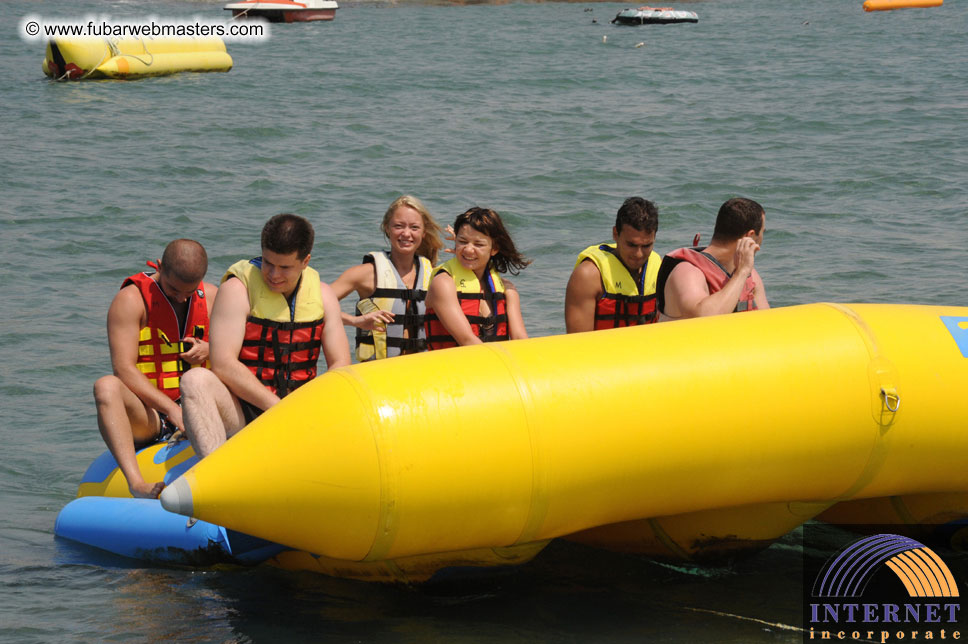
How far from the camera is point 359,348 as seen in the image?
484cm

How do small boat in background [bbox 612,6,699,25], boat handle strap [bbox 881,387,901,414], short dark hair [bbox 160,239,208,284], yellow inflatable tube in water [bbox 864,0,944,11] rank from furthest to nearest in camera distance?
1. yellow inflatable tube in water [bbox 864,0,944,11]
2. small boat in background [bbox 612,6,699,25]
3. short dark hair [bbox 160,239,208,284]
4. boat handle strap [bbox 881,387,901,414]

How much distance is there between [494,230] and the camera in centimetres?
435

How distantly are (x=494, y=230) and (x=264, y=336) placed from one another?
965mm

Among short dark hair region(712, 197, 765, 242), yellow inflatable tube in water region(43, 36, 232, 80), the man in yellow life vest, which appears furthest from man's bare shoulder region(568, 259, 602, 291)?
yellow inflatable tube in water region(43, 36, 232, 80)

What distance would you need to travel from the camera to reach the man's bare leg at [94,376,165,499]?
4.20 meters

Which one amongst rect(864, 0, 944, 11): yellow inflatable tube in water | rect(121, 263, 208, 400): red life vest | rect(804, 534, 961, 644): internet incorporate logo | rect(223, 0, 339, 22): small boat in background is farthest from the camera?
rect(864, 0, 944, 11): yellow inflatable tube in water

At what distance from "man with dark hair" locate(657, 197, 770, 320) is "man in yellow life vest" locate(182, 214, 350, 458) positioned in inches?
48.3

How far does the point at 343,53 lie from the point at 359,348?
21421 mm

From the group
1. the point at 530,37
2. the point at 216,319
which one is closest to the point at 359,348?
the point at 216,319

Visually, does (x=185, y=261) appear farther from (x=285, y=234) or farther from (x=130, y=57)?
(x=130, y=57)

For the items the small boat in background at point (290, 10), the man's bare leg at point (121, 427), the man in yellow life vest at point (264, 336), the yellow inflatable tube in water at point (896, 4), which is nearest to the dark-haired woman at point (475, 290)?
the man in yellow life vest at point (264, 336)

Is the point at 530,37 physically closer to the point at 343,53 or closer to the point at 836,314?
the point at 343,53

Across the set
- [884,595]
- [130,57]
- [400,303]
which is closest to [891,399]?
[884,595]

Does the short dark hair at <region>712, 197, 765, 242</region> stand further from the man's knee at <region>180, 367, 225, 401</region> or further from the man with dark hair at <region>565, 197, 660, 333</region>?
the man's knee at <region>180, 367, 225, 401</region>
